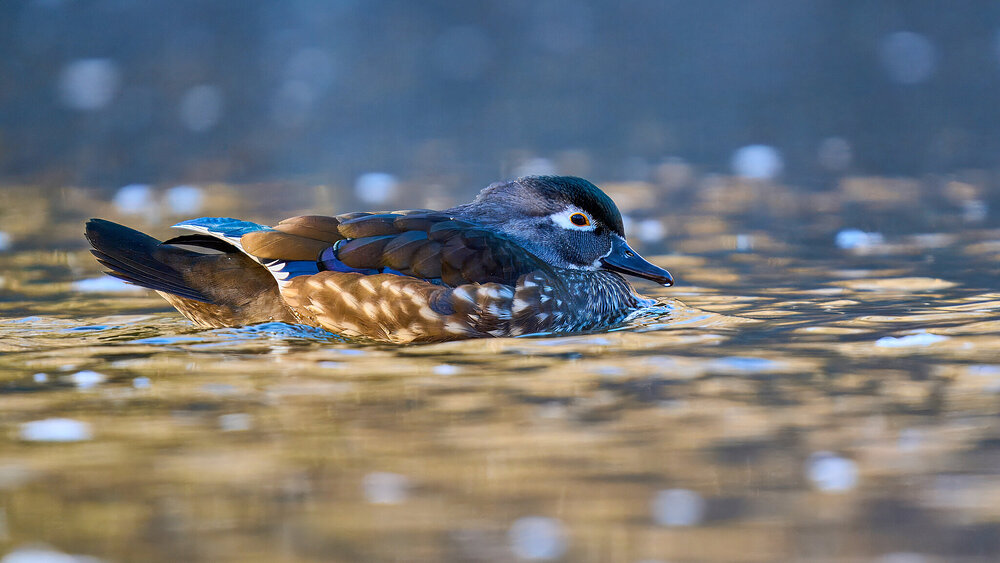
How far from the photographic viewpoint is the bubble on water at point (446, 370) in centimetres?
447

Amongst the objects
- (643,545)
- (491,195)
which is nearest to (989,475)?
(643,545)

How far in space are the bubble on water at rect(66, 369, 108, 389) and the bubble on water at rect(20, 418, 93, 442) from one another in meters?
0.40

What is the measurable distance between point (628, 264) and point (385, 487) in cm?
246

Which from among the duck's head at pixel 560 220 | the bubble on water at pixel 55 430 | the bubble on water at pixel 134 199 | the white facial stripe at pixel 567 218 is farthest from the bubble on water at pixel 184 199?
the bubble on water at pixel 55 430

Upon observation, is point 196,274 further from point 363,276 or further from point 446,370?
point 446,370

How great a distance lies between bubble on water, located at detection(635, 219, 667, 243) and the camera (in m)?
7.57

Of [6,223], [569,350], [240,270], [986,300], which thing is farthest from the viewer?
[6,223]

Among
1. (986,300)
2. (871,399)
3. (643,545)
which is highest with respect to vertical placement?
(986,300)

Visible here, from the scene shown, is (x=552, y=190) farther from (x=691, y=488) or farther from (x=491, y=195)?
(x=691, y=488)

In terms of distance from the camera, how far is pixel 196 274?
5160mm

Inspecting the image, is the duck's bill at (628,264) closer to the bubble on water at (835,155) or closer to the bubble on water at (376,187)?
the bubble on water at (376,187)

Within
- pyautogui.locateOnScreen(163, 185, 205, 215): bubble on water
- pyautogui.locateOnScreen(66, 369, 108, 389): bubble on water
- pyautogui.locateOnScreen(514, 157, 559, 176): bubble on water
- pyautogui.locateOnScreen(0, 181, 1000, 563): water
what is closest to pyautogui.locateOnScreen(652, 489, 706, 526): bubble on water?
pyautogui.locateOnScreen(0, 181, 1000, 563): water

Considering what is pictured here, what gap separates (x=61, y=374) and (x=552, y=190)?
2.22 metres

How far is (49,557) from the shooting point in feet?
9.41
